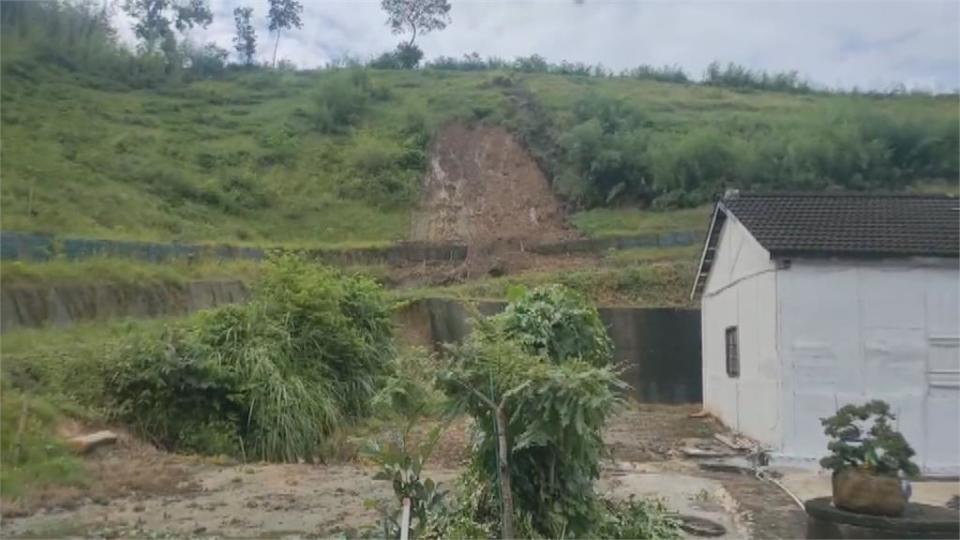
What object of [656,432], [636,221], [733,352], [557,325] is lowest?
[656,432]

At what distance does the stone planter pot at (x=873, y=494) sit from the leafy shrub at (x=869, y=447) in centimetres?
10

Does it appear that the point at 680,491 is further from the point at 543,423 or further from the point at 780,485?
the point at 543,423

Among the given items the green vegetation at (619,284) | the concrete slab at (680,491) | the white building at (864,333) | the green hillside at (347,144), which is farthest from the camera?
the green hillside at (347,144)

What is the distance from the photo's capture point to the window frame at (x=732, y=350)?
12.6 meters

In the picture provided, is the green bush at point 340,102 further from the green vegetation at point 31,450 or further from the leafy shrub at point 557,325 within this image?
the leafy shrub at point 557,325

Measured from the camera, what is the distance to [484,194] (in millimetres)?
33031

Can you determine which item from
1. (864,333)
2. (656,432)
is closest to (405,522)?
(864,333)

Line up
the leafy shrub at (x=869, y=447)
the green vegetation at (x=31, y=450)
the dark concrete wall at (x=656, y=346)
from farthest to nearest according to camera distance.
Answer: the dark concrete wall at (x=656, y=346), the green vegetation at (x=31, y=450), the leafy shrub at (x=869, y=447)

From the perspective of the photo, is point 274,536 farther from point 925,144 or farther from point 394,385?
point 925,144

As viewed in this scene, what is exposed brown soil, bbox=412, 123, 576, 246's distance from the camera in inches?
1188

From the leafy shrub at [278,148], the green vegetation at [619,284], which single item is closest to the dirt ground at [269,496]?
the green vegetation at [619,284]

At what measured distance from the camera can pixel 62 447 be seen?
8391mm

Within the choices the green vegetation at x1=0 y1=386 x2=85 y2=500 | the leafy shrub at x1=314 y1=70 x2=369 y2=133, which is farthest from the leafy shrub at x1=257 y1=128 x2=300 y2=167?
the green vegetation at x1=0 y1=386 x2=85 y2=500

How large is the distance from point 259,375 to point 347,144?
23.9 meters
